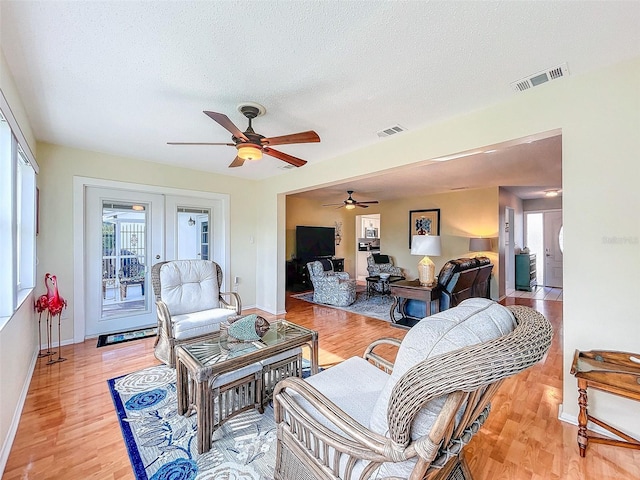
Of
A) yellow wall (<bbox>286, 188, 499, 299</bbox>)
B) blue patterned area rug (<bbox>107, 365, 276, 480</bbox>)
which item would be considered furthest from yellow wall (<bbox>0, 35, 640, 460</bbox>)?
yellow wall (<bbox>286, 188, 499, 299</bbox>)

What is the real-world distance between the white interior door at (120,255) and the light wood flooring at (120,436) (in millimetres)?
917

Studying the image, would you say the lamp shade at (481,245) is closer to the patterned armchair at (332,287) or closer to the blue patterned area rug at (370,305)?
the blue patterned area rug at (370,305)

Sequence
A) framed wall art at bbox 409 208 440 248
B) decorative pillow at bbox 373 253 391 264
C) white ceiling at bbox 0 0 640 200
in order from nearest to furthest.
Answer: white ceiling at bbox 0 0 640 200, framed wall art at bbox 409 208 440 248, decorative pillow at bbox 373 253 391 264

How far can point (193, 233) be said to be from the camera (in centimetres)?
457

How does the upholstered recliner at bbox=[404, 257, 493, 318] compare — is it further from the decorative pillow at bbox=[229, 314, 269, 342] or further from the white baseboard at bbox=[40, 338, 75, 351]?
the white baseboard at bbox=[40, 338, 75, 351]

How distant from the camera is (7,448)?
1665mm

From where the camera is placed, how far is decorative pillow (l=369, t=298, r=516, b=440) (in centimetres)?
91

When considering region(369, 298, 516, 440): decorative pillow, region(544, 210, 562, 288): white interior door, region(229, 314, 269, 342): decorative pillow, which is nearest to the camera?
region(369, 298, 516, 440): decorative pillow

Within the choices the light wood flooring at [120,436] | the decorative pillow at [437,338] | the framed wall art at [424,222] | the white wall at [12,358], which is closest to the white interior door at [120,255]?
the light wood flooring at [120,436]

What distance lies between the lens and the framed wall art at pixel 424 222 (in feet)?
22.3

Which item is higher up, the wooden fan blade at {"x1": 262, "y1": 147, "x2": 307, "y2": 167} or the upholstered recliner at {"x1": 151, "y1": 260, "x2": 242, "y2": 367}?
the wooden fan blade at {"x1": 262, "y1": 147, "x2": 307, "y2": 167}

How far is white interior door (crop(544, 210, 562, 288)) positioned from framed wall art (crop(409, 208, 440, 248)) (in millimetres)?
3353

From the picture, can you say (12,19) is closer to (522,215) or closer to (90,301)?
(90,301)

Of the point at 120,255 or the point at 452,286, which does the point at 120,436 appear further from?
the point at 452,286
